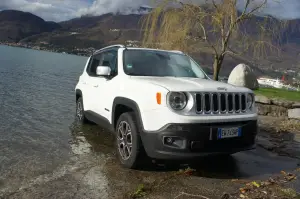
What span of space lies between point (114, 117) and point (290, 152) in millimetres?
3876

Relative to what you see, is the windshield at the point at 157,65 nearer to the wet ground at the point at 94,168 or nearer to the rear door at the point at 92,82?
the rear door at the point at 92,82

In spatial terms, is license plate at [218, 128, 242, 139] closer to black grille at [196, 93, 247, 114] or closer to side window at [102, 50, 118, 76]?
black grille at [196, 93, 247, 114]

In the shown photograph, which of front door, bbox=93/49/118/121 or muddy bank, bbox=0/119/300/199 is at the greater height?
front door, bbox=93/49/118/121

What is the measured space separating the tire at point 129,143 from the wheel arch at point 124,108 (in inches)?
4.8

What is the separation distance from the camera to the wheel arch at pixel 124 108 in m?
4.56

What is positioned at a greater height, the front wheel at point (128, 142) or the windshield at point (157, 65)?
the windshield at point (157, 65)

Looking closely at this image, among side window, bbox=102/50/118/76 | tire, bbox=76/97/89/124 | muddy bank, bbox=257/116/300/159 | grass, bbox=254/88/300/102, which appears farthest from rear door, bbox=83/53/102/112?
grass, bbox=254/88/300/102

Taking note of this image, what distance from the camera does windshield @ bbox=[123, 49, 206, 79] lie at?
5544 mm

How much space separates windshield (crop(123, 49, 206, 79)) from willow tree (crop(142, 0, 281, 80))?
8.42 meters

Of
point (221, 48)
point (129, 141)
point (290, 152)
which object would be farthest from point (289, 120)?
point (129, 141)

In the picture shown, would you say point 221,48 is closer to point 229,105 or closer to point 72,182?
point 229,105

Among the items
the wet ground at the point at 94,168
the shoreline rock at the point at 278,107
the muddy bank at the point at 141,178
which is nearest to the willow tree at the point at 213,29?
the shoreline rock at the point at 278,107

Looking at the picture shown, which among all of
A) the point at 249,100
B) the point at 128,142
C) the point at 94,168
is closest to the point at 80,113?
the point at 94,168

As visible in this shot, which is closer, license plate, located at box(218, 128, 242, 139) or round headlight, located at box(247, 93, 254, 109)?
license plate, located at box(218, 128, 242, 139)
